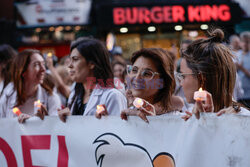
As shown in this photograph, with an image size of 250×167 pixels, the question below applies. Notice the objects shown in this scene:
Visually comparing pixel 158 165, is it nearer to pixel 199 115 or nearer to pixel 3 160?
pixel 199 115

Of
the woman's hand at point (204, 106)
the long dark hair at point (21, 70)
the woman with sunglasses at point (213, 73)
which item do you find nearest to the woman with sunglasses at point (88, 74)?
the long dark hair at point (21, 70)

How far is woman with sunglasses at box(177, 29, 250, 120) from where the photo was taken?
2.53m

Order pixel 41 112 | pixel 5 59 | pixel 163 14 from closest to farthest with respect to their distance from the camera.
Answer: pixel 41 112 < pixel 5 59 < pixel 163 14

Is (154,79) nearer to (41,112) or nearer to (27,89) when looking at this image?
(41,112)

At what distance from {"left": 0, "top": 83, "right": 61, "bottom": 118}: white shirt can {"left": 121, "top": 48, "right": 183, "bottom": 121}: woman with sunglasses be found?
1.49m

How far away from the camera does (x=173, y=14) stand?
36.7 ft

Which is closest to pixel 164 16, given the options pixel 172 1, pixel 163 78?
pixel 172 1

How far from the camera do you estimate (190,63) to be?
2621 mm

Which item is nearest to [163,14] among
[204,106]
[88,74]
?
[88,74]

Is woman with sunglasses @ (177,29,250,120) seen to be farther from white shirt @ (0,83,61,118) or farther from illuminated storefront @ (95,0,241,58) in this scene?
illuminated storefront @ (95,0,241,58)

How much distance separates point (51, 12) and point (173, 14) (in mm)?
3995

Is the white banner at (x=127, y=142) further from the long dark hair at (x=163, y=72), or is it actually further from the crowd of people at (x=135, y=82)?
the long dark hair at (x=163, y=72)

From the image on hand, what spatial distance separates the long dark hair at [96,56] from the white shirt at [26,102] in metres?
0.63

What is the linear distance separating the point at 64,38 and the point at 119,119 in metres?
11.8
